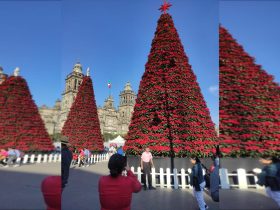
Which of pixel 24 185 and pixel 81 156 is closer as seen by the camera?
pixel 81 156

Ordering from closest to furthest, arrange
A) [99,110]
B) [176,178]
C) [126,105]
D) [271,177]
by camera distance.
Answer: [271,177] → [176,178] → [126,105] → [99,110]

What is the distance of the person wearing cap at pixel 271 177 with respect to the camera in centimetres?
155

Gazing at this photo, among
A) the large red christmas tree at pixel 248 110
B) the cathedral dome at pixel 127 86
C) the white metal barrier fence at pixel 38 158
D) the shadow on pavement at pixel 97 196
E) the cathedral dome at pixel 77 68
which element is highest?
the cathedral dome at pixel 77 68

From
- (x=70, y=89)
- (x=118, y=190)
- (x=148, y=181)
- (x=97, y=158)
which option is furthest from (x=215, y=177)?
(x=70, y=89)

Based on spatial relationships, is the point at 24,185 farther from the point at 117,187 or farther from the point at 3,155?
the point at 117,187

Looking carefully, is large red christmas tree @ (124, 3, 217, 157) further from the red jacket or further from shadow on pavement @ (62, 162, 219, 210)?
the red jacket

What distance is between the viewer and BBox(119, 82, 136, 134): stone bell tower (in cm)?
200

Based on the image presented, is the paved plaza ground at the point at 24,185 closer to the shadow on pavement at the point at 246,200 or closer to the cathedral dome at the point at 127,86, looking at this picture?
the cathedral dome at the point at 127,86

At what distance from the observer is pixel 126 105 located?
79.2 inches

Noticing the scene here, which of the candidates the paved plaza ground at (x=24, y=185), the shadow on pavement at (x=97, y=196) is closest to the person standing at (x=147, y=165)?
the shadow on pavement at (x=97, y=196)

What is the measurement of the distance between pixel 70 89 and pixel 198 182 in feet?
5.59

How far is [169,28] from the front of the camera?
206 centimetres

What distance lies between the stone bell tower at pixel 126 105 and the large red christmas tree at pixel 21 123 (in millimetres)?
1247

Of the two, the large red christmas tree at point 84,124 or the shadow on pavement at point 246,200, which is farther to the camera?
the large red christmas tree at point 84,124
